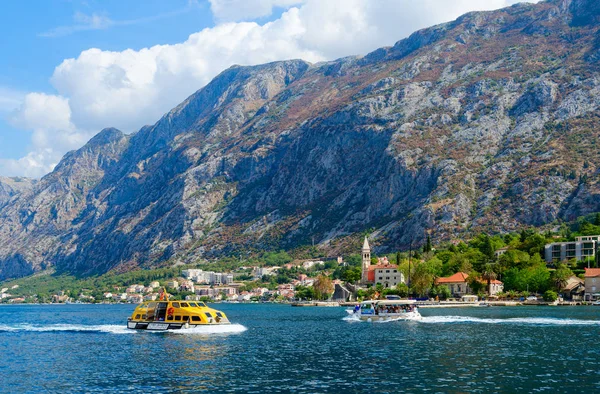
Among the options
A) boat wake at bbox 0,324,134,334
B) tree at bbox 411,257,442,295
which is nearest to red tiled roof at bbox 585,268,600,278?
tree at bbox 411,257,442,295

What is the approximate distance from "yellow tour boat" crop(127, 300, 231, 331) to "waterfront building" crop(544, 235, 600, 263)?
5091 inches

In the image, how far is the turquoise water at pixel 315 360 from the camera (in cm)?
4806

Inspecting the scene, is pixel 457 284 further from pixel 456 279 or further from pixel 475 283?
pixel 475 283

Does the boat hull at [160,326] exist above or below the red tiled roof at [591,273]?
below

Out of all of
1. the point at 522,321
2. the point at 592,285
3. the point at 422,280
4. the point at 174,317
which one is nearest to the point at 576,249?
the point at 592,285

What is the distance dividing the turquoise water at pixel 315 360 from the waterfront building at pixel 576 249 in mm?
99508

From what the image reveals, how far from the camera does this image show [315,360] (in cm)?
6166

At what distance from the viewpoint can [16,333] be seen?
103375 millimetres

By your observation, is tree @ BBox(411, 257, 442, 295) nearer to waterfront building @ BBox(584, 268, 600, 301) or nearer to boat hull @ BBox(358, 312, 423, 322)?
waterfront building @ BBox(584, 268, 600, 301)

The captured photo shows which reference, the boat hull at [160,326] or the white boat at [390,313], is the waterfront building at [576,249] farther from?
the boat hull at [160,326]

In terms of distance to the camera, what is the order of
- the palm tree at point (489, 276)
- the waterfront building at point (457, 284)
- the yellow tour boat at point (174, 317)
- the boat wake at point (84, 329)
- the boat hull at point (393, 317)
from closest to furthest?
the yellow tour boat at point (174, 317) < the boat wake at point (84, 329) < the boat hull at point (393, 317) < the palm tree at point (489, 276) < the waterfront building at point (457, 284)

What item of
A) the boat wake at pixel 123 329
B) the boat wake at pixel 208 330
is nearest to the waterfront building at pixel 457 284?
the boat wake at pixel 123 329

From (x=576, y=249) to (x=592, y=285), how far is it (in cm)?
2796

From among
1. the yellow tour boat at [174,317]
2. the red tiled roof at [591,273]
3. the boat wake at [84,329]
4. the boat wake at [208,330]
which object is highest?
the red tiled roof at [591,273]
